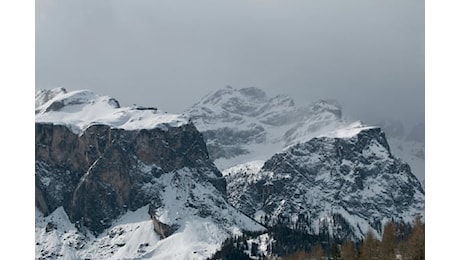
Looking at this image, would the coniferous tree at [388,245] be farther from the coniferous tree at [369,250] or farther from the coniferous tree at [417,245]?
the coniferous tree at [417,245]

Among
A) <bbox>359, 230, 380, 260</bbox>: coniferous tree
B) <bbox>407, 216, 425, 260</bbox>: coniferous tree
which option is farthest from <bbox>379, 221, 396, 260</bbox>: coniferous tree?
<bbox>407, 216, 425, 260</bbox>: coniferous tree

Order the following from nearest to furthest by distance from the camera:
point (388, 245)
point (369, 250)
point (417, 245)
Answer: point (417, 245), point (369, 250), point (388, 245)

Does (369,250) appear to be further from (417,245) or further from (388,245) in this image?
(417,245)

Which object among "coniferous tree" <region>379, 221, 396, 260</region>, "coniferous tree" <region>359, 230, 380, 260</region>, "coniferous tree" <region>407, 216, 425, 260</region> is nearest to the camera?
"coniferous tree" <region>407, 216, 425, 260</region>

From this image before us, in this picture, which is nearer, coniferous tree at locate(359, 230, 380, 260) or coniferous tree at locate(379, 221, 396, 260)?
coniferous tree at locate(379, 221, 396, 260)

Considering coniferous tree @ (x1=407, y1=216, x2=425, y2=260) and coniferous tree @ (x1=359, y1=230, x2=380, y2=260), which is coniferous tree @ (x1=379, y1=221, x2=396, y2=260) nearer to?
coniferous tree @ (x1=359, y1=230, x2=380, y2=260)

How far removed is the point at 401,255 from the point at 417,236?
5.20 m

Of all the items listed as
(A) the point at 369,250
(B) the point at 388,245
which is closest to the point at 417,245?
(A) the point at 369,250

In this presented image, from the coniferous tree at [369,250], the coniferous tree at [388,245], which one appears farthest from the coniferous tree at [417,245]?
the coniferous tree at [369,250]

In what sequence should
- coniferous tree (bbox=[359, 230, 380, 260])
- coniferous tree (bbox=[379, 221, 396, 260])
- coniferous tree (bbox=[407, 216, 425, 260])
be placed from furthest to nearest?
1. coniferous tree (bbox=[359, 230, 380, 260])
2. coniferous tree (bbox=[379, 221, 396, 260])
3. coniferous tree (bbox=[407, 216, 425, 260])

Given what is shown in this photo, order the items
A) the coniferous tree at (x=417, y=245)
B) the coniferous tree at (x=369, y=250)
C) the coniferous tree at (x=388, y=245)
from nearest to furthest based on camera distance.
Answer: the coniferous tree at (x=417, y=245) → the coniferous tree at (x=388, y=245) → the coniferous tree at (x=369, y=250)
